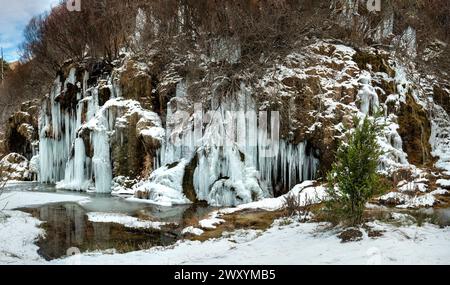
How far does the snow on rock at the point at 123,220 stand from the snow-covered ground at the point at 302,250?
284cm

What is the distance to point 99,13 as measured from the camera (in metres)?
21.7

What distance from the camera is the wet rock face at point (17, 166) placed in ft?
73.8

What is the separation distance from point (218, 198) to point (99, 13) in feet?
45.0

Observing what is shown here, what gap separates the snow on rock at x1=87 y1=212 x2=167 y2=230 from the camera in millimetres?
10258

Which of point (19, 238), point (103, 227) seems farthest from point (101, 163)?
point (19, 238)

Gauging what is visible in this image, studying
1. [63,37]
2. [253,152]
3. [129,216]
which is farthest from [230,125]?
[63,37]

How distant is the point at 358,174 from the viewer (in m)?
6.64

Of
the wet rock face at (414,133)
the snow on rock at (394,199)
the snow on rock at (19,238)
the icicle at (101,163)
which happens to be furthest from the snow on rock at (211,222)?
the wet rock face at (414,133)

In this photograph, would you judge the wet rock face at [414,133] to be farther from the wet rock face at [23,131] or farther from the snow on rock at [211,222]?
the wet rock face at [23,131]

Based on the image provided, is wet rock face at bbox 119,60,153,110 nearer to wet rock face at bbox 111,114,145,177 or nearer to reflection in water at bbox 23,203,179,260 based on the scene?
wet rock face at bbox 111,114,145,177

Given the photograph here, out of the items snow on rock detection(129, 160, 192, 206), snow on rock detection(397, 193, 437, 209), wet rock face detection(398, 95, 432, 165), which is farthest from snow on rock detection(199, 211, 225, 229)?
wet rock face detection(398, 95, 432, 165)

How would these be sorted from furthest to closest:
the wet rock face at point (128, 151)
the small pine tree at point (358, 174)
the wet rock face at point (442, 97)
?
the wet rock face at point (442, 97)
the wet rock face at point (128, 151)
the small pine tree at point (358, 174)

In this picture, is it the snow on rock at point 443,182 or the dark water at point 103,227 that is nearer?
the dark water at point 103,227

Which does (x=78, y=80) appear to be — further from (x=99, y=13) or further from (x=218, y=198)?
(x=218, y=198)
